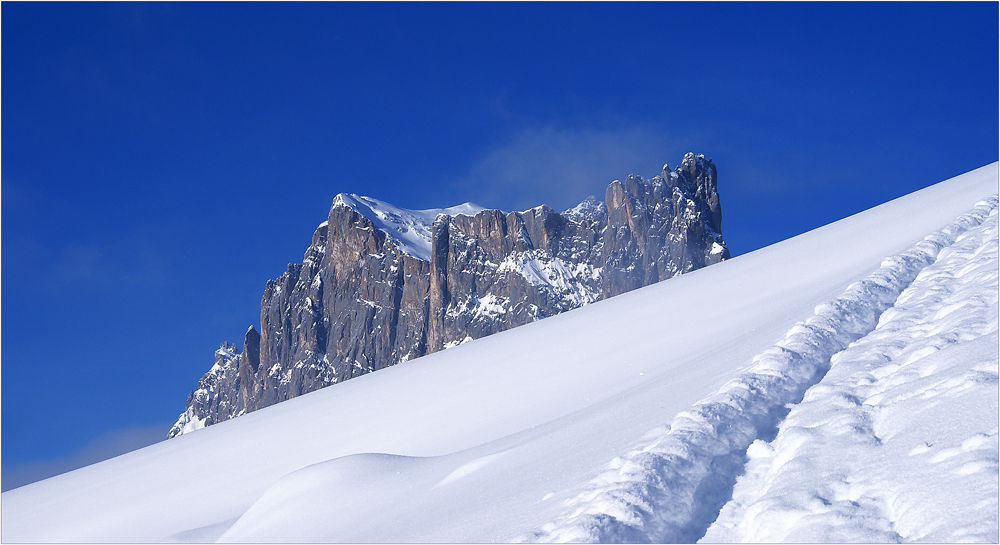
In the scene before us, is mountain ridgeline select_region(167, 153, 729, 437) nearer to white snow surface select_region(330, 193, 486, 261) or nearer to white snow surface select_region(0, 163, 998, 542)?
white snow surface select_region(330, 193, 486, 261)

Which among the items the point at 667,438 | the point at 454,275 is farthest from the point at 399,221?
the point at 667,438

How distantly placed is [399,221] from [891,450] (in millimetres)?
185294

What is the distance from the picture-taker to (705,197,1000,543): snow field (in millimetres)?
2643

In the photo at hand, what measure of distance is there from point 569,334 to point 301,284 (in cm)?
16018

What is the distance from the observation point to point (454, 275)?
152625 mm

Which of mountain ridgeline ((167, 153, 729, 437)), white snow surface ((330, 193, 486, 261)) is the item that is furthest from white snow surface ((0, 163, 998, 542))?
white snow surface ((330, 193, 486, 261))

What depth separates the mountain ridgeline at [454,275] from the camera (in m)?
147

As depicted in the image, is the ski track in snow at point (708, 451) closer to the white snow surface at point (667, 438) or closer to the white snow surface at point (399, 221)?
the white snow surface at point (667, 438)

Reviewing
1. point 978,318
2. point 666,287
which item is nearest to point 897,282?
point 978,318

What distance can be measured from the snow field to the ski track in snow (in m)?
0.05

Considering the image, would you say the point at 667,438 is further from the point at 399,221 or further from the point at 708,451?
the point at 399,221

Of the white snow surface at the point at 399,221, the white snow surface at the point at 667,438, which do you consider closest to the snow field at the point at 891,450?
the white snow surface at the point at 667,438

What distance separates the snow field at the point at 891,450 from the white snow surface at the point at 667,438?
0.01m

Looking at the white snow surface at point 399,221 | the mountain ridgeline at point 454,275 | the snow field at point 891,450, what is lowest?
the snow field at point 891,450
